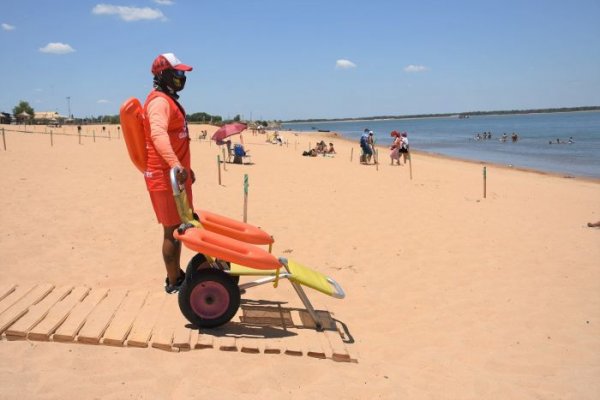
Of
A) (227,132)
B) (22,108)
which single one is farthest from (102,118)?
(227,132)

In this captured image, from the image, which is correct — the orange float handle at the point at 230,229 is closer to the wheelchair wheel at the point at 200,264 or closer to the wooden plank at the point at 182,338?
the wheelchair wheel at the point at 200,264

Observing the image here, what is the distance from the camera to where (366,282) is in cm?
596

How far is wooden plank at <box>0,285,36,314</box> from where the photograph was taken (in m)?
3.99

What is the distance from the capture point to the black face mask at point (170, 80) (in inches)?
170

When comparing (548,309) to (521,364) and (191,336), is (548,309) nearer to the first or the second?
(521,364)

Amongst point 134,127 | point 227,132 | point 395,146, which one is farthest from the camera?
point 395,146

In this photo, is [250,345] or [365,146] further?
[365,146]

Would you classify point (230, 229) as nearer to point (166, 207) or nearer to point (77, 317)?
point (166, 207)

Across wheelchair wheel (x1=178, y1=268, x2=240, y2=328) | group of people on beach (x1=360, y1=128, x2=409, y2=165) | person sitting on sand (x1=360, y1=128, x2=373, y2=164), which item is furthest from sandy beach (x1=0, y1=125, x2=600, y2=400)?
person sitting on sand (x1=360, y1=128, x2=373, y2=164)

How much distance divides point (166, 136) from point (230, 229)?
39.4 inches

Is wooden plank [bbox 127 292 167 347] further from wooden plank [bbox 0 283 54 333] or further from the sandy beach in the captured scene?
wooden plank [bbox 0 283 54 333]

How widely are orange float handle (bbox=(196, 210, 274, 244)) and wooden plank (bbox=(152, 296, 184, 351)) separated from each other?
0.76 metres

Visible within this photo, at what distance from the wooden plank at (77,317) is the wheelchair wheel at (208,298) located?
767 mm

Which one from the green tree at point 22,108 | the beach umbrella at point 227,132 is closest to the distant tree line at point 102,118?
the green tree at point 22,108
